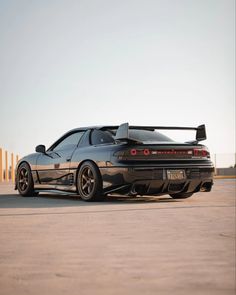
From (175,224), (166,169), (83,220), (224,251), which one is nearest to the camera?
(224,251)

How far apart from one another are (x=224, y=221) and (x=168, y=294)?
3.08 m

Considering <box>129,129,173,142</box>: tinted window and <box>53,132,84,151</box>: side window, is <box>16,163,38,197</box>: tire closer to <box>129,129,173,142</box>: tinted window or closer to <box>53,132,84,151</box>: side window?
<box>53,132,84,151</box>: side window

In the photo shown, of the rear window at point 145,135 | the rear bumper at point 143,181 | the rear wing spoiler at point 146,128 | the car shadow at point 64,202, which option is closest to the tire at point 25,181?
the car shadow at point 64,202

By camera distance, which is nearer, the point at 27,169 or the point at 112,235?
the point at 112,235

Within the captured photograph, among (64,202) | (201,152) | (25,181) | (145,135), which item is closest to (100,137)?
(145,135)

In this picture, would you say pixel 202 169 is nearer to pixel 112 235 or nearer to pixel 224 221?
pixel 224 221

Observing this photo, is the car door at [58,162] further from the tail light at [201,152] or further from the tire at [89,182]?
the tail light at [201,152]

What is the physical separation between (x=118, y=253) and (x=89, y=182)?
5015 millimetres

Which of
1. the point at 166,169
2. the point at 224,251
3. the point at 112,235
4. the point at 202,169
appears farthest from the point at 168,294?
the point at 202,169

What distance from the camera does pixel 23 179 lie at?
35.7 ft

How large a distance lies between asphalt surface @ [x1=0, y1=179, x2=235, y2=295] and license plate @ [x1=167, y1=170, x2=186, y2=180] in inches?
72.2

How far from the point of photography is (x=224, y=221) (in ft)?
18.1

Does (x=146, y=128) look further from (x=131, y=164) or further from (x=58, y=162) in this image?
(x=58, y=162)

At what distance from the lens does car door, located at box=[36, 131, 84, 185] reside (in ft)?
31.0
